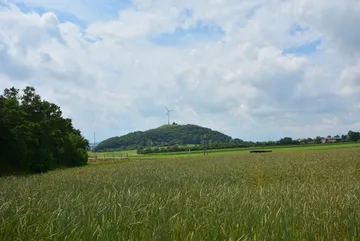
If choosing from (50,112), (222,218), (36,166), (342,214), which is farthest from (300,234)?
(50,112)

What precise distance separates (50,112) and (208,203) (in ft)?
156

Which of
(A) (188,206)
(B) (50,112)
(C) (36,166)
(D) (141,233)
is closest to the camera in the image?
(D) (141,233)

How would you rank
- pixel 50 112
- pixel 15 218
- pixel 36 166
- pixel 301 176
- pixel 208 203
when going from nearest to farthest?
pixel 15 218 < pixel 208 203 < pixel 301 176 < pixel 36 166 < pixel 50 112

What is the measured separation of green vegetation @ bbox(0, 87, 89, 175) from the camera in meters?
31.7

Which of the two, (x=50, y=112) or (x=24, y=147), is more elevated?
(x=50, y=112)

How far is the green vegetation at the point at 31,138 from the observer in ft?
104

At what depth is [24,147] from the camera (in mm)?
33438

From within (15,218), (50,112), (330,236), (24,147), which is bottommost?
(330,236)

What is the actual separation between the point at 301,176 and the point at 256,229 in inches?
442

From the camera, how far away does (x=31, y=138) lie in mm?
35781

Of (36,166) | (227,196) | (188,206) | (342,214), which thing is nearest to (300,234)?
(342,214)

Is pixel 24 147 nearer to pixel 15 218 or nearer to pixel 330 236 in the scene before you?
pixel 15 218

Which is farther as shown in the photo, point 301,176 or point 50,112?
point 50,112

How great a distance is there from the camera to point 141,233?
496cm
